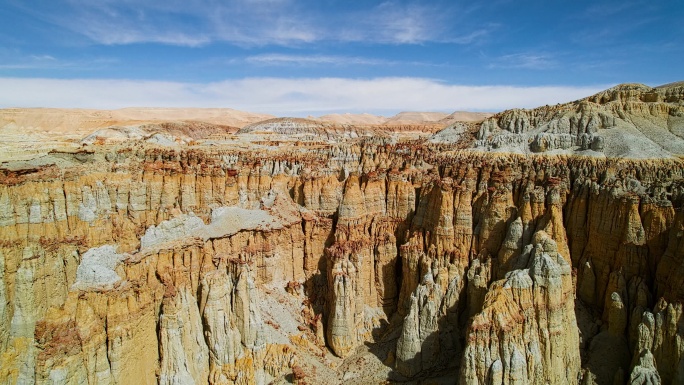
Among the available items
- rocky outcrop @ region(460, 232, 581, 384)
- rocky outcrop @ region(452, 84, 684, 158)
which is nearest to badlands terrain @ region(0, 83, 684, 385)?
rocky outcrop @ region(460, 232, 581, 384)

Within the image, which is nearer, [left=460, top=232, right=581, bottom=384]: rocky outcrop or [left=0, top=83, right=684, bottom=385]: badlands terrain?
[left=460, top=232, right=581, bottom=384]: rocky outcrop

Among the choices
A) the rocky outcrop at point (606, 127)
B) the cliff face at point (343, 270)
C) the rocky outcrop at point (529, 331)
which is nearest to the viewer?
the rocky outcrop at point (529, 331)

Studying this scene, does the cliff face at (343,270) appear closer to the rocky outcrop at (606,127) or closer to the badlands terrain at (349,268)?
the badlands terrain at (349,268)

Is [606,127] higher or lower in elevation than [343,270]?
higher

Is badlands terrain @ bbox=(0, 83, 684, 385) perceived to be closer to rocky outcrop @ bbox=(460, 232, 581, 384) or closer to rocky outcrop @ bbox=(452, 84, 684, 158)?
rocky outcrop @ bbox=(460, 232, 581, 384)

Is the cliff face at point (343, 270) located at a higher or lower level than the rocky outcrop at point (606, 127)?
lower

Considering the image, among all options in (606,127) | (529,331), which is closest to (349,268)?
(529,331)

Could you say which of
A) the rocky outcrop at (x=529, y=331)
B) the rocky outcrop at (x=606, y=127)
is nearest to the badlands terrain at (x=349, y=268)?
the rocky outcrop at (x=529, y=331)

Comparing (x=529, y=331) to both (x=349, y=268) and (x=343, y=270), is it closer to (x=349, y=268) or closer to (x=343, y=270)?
(x=349, y=268)

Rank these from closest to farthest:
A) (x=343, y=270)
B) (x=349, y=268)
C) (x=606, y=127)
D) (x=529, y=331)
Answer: (x=529, y=331)
(x=343, y=270)
(x=349, y=268)
(x=606, y=127)

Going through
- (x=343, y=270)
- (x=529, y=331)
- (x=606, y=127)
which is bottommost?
(x=529, y=331)
